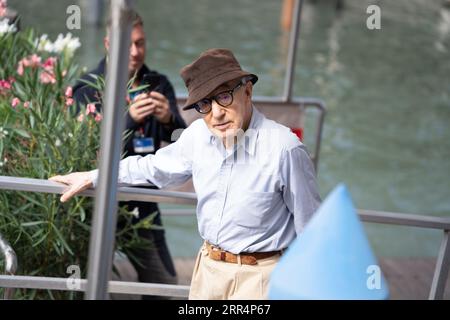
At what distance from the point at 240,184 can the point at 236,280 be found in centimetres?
31

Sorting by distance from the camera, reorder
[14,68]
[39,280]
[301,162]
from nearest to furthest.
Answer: [301,162]
[39,280]
[14,68]

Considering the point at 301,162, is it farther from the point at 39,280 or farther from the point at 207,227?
the point at 39,280

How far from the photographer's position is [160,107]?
3875 millimetres

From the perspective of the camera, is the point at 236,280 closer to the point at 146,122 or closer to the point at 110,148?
the point at 110,148

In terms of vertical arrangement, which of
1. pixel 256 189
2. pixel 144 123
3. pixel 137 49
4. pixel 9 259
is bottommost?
pixel 9 259

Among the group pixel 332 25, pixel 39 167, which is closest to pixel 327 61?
pixel 332 25

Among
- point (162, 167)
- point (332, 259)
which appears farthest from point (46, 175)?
point (332, 259)

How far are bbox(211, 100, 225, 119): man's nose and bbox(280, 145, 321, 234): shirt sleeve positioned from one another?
25 cm

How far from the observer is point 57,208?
3625mm

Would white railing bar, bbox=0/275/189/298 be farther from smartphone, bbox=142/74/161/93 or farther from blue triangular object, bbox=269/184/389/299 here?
blue triangular object, bbox=269/184/389/299

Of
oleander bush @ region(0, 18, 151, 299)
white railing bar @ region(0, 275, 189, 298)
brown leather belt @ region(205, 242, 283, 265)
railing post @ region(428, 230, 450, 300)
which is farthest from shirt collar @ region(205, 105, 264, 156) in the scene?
oleander bush @ region(0, 18, 151, 299)
